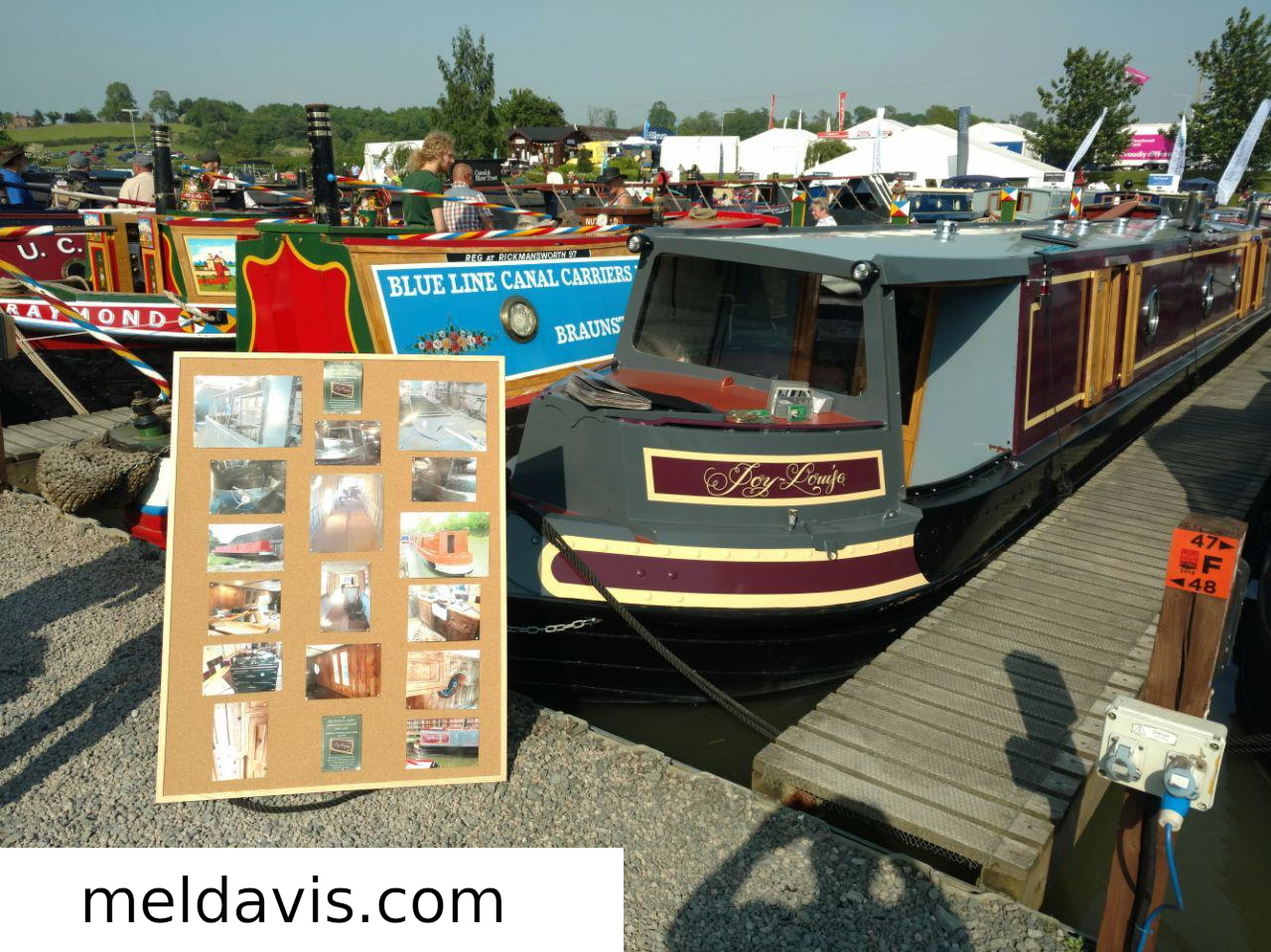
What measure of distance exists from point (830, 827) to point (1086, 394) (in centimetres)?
442

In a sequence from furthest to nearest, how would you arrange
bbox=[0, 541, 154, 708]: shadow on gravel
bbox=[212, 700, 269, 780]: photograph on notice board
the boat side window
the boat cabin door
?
the boat cabin door
the boat side window
bbox=[0, 541, 154, 708]: shadow on gravel
bbox=[212, 700, 269, 780]: photograph on notice board

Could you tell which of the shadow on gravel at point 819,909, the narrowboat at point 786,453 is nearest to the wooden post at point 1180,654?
the shadow on gravel at point 819,909

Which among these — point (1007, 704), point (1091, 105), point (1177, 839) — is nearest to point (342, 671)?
point (1007, 704)

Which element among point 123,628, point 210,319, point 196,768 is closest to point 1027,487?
point 196,768

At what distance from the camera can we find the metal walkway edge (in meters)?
3.59

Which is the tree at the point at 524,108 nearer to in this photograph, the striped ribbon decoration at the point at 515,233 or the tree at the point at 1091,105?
the tree at the point at 1091,105

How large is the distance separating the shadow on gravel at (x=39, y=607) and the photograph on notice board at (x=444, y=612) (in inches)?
88.4

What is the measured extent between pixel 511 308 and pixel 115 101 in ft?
643

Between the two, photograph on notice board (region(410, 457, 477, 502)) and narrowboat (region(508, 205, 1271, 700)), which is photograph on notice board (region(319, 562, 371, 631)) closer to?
photograph on notice board (region(410, 457, 477, 502))

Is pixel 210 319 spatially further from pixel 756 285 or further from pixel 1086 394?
pixel 1086 394

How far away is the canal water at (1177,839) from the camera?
409 centimetres

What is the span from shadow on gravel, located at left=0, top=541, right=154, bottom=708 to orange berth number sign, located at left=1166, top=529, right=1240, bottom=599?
4.67 metres

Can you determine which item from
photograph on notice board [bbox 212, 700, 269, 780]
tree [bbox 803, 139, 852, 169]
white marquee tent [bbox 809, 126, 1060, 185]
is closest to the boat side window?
photograph on notice board [bbox 212, 700, 269, 780]

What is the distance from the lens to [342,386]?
A: 3363mm
